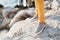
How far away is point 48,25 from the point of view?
4.54ft

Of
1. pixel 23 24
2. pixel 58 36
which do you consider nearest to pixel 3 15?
pixel 23 24

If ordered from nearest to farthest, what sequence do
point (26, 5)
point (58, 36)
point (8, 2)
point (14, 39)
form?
point (58, 36) → point (14, 39) → point (26, 5) → point (8, 2)

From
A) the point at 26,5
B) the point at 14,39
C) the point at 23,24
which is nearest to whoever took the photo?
the point at 14,39

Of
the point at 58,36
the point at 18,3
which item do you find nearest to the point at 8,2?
the point at 18,3

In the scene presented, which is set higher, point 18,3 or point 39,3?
point 39,3

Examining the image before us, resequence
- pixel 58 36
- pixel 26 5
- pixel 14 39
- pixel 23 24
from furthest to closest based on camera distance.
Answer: pixel 26 5
pixel 23 24
pixel 14 39
pixel 58 36

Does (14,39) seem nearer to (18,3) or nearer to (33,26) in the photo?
(33,26)

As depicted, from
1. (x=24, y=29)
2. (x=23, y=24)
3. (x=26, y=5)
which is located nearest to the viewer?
(x=24, y=29)

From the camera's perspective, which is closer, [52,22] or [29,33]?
[29,33]

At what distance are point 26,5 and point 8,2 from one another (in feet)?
1.76

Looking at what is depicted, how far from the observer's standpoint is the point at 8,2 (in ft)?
9.86

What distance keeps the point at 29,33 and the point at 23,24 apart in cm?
23

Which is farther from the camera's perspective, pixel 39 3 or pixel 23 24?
pixel 23 24

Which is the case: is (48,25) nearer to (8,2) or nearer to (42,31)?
Answer: (42,31)
